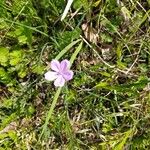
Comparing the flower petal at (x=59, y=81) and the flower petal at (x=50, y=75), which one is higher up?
the flower petal at (x=50, y=75)

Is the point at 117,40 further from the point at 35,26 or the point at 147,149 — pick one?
the point at 147,149

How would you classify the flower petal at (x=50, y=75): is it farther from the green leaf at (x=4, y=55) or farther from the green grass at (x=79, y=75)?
the green leaf at (x=4, y=55)

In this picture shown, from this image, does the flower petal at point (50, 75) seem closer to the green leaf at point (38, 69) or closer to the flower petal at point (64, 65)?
the flower petal at point (64, 65)

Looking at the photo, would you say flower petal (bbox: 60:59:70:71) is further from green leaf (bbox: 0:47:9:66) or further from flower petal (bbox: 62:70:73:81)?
green leaf (bbox: 0:47:9:66)

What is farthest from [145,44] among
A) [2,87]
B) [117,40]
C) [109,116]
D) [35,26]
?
[2,87]

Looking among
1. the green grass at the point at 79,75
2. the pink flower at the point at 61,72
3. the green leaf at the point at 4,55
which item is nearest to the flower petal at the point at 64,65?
the pink flower at the point at 61,72

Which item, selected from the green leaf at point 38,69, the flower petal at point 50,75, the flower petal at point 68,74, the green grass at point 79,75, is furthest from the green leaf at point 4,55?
the flower petal at point 68,74

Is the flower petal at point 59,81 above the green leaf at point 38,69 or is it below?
below

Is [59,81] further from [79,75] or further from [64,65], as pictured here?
[79,75]

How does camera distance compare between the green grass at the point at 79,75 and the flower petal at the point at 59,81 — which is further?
the green grass at the point at 79,75
